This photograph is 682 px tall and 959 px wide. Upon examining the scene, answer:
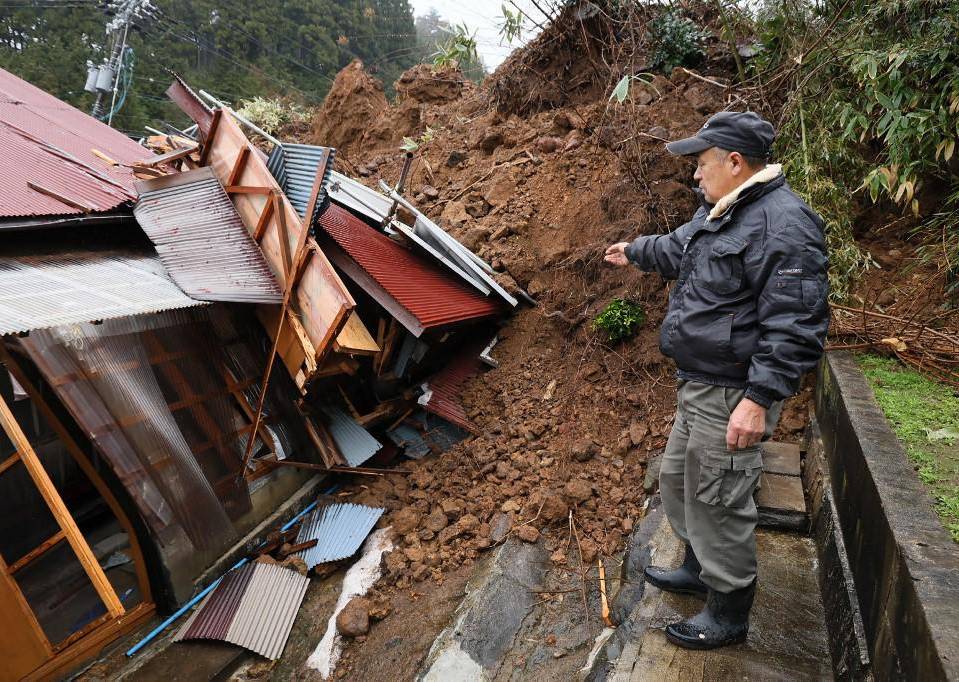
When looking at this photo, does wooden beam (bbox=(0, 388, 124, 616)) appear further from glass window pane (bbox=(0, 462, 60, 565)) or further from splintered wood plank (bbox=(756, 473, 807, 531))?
splintered wood plank (bbox=(756, 473, 807, 531))

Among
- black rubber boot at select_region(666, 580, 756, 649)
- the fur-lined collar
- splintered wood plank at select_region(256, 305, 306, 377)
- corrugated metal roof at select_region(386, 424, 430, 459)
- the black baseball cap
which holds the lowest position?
corrugated metal roof at select_region(386, 424, 430, 459)

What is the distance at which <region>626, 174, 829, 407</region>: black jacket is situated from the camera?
78.6 inches

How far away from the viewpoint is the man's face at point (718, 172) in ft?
7.27

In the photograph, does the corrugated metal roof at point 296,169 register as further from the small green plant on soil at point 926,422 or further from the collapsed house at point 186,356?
the small green plant on soil at point 926,422

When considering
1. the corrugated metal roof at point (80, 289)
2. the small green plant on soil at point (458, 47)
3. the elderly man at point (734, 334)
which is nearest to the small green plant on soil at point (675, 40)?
the small green plant on soil at point (458, 47)

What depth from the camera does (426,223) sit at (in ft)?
19.2

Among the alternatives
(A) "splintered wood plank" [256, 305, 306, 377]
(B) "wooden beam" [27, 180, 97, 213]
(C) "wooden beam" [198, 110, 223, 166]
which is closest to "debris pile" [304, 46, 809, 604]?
(A) "splintered wood plank" [256, 305, 306, 377]

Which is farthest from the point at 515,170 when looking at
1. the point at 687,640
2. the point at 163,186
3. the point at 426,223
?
the point at 687,640

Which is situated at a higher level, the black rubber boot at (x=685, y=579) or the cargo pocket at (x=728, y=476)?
the cargo pocket at (x=728, y=476)

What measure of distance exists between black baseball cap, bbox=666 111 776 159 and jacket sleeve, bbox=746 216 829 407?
14.1 inches

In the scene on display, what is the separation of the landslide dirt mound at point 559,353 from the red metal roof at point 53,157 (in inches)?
134

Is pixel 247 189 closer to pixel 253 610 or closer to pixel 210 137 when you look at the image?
pixel 210 137

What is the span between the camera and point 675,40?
712cm

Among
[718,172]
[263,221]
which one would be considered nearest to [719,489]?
[718,172]
